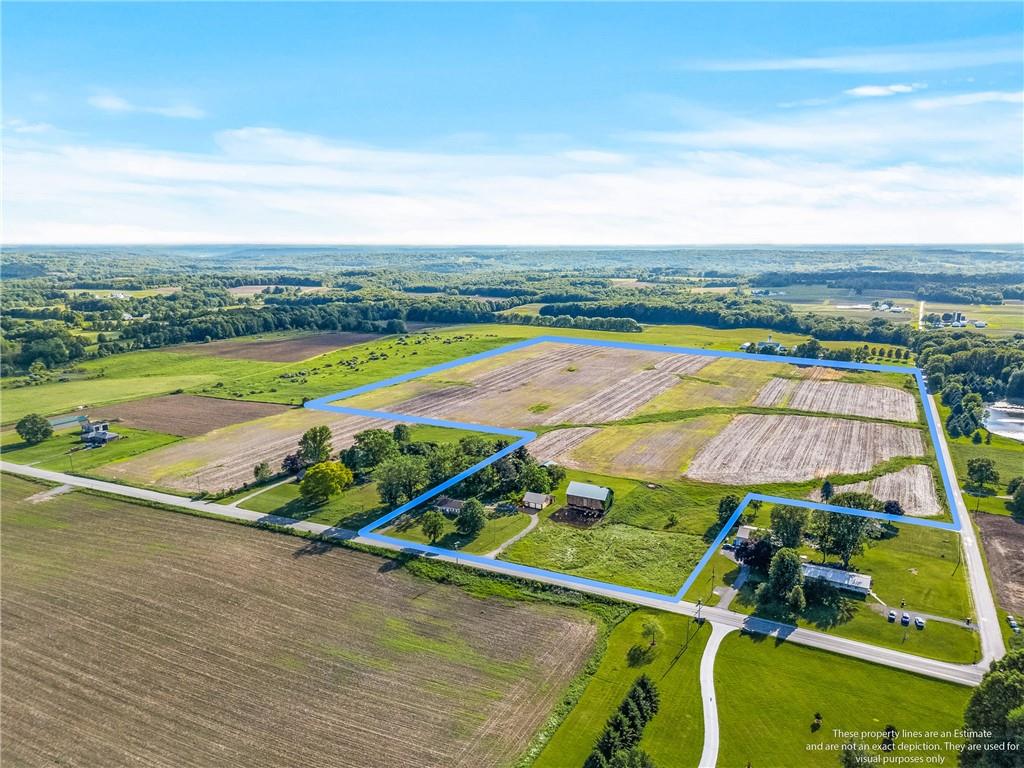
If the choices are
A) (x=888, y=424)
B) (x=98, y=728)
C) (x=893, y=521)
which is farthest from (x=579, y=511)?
(x=888, y=424)

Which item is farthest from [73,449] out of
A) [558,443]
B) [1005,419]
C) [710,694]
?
[1005,419]

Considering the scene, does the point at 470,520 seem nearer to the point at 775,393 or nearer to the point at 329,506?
the point at 329,506

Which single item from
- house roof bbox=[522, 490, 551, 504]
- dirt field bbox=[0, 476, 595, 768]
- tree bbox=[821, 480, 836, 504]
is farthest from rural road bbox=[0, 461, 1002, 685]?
tree bbox=[821, 480, 836, 504]

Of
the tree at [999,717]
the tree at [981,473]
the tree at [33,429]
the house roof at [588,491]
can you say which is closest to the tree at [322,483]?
the house roof at [588,491]

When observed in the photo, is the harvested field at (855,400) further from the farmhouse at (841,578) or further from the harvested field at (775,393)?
the farmhouse at (841,578)

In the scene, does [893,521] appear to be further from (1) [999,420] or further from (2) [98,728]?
(2) [98,728]

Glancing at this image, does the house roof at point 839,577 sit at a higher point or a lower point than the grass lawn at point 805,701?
higher
